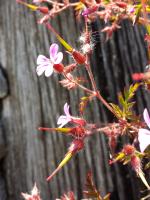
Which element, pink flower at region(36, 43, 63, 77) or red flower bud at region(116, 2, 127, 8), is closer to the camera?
pink flower at region(36, 43, 63, 77)

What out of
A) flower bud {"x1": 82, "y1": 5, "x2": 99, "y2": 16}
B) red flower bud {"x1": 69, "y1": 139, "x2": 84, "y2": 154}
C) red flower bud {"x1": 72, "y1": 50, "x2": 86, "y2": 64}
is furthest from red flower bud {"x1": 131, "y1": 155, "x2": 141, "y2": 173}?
flower bud {"x1": 82, "y1": 5, "x2": 99, "y2": 16}

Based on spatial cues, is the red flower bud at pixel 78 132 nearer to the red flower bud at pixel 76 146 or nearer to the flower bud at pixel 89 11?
the red flower bud at pixel 76 146

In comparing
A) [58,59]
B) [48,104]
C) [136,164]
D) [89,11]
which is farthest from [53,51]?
[48,104]

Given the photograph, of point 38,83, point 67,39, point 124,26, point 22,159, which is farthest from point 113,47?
point 22,159

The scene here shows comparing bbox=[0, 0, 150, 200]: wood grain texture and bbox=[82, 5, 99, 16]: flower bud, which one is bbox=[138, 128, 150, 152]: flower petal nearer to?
bbox=[82, 5, 99, 16]: flower bud

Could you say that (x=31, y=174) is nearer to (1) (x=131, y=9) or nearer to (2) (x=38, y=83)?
(2) (x=38, y=83)

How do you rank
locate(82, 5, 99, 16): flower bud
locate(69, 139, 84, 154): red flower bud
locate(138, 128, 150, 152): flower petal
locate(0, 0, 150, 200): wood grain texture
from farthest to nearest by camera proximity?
locate(0, 0, 150, 200): wood grain texture < locate(82, 5, 99, 16): flower bud < locate(69, 139, 84, 154): red flower bud < locate(138, 128, 150, 152): flower petal

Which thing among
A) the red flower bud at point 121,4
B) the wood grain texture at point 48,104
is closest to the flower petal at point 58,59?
the red flower bud at point 121,4
